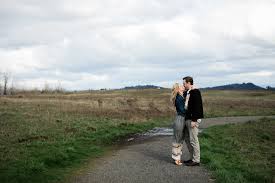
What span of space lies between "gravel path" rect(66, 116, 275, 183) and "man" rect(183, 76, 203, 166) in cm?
45

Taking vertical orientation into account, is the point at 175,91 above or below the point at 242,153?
above

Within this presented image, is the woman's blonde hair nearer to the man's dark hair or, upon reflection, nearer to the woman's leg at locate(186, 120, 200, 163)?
the man's dark hair

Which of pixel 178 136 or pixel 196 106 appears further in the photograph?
pixel 178 136

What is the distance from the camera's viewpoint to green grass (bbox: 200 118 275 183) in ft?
45.6

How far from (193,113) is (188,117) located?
0.27 m

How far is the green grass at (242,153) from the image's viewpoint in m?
13.9

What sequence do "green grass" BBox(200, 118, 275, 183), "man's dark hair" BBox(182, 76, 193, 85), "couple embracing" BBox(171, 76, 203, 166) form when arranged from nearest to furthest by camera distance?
"green grass" BBox(200, 118, 275, 183), "couple embracing" BBox(171, 76, 203, 166), "man's dark hair" BBox(182, 76, 193, 85)

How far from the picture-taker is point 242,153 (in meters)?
20.6

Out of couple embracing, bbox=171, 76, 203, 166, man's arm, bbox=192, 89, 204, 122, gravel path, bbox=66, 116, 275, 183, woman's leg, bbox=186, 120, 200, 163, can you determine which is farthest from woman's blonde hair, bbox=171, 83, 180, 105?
gravel path, bbox=66, 116, 275, 183

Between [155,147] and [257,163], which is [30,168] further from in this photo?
[257,163]

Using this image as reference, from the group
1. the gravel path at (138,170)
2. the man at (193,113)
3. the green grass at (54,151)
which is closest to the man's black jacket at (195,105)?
the man at (193,113)

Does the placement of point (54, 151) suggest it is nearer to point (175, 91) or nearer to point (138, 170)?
point (138, 170)

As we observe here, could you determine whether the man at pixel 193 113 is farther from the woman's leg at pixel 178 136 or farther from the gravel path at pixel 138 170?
the gravel path at pixel 138 170

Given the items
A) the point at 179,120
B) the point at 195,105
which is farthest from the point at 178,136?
the point at 195,105
